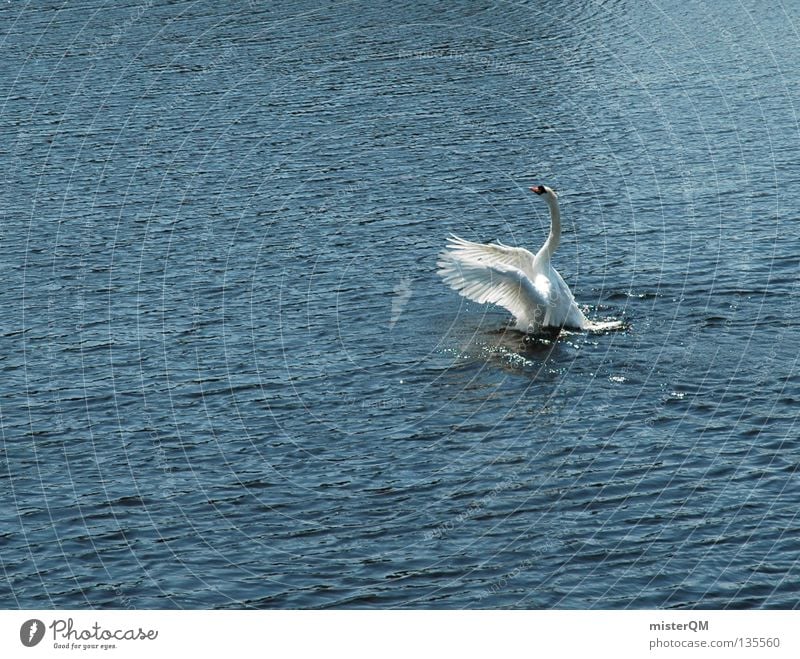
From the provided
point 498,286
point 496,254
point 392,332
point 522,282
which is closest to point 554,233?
point 496,254

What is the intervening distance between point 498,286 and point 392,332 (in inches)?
150

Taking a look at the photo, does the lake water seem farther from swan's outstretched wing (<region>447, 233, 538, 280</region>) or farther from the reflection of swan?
swan's outstretched wing (<region>447, 233, 538, 280</region>)

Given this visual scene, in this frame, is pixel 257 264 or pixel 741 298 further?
pixel 257 264

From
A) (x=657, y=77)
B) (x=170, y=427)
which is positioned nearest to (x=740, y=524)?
(x=170, y=427)

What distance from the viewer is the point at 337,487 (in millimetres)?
37281

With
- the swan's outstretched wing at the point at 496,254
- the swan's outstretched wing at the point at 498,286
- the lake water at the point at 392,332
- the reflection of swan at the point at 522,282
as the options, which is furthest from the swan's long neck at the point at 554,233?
the lake water at the point at 392,332

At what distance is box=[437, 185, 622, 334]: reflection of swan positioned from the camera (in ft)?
152

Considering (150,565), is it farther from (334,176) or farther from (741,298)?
(334,176)

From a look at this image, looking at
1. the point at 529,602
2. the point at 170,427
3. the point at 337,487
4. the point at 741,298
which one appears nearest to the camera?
the point at 529,602

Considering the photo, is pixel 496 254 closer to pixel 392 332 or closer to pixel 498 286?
pixel 498 286

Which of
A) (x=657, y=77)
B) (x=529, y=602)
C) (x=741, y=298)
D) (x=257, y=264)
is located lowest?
(x=529, y=602)

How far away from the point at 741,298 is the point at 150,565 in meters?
23.0

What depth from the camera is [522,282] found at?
153 feet

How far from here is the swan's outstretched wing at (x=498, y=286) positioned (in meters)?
46.7
